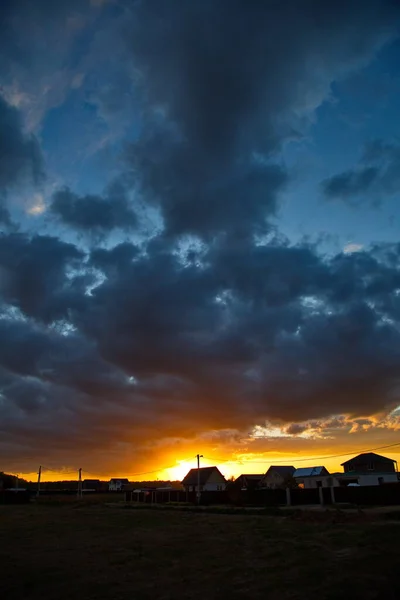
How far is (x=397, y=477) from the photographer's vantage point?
8194cm

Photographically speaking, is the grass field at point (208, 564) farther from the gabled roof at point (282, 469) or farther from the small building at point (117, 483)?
the small building at point (117, 483)

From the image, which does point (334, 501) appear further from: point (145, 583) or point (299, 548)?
point (145, 583)

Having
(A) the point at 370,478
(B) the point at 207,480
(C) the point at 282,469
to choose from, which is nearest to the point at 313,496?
(A) the point at 370,478

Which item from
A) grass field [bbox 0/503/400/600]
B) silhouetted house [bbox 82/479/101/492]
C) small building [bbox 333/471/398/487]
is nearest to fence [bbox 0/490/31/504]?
small building [bbox 333/471/398/487]

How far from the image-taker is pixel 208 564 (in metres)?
17.4

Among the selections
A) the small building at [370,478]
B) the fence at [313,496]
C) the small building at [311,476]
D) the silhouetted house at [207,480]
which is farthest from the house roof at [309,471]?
the fence at [313,496]

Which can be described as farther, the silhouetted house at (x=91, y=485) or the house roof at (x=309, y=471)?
the silhouetted house at (x=91, y=485)

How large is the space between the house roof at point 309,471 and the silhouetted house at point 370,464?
5262 mm

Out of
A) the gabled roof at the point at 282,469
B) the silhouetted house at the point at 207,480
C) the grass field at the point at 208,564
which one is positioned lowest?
the grass field at the point at 208,564

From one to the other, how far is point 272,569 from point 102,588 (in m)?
5.84

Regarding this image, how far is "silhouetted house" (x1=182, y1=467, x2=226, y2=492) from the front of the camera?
109m

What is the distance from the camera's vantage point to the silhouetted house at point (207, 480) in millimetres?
108562

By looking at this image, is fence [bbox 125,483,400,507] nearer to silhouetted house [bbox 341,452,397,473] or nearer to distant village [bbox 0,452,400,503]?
distant village [bbox 0,452,400,503]

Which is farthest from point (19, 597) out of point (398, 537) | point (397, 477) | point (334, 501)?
point (397, 477)
